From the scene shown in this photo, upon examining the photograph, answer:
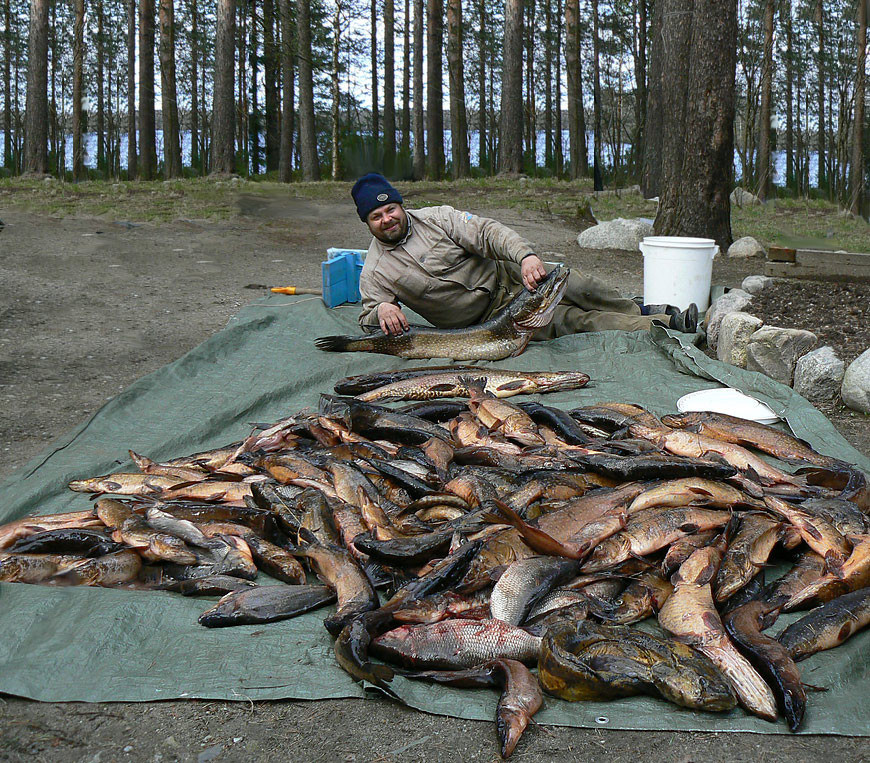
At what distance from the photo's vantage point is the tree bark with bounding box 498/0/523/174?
18.6 metres

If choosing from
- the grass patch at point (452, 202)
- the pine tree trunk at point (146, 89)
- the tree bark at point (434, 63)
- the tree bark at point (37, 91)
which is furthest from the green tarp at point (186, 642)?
the pine tree trunk at point (146, 89)

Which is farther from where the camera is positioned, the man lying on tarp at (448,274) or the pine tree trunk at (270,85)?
the pine tree trunk at (270,85)

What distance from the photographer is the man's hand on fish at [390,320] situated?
19.6ft

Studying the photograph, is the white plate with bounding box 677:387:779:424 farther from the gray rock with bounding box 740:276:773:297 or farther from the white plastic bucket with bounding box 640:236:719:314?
the gray rock with bounding box 740:276:773:297

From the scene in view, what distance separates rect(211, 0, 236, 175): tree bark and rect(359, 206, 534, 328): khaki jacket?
44.4ft

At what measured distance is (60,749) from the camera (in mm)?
2289

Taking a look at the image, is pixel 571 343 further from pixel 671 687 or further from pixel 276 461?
pixel 671 687

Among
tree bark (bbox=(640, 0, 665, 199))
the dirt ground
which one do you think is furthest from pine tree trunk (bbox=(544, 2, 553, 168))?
the dirt ground

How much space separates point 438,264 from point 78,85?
67.4 ft

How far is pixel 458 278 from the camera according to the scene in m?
6.32

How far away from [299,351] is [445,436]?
2315mm

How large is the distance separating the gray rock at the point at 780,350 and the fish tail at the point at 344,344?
8.37 feet

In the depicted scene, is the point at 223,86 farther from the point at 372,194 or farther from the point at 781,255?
the point at 372,194

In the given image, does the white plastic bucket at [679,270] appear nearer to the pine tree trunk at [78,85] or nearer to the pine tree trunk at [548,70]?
the pine tree trunk at [548,70]
